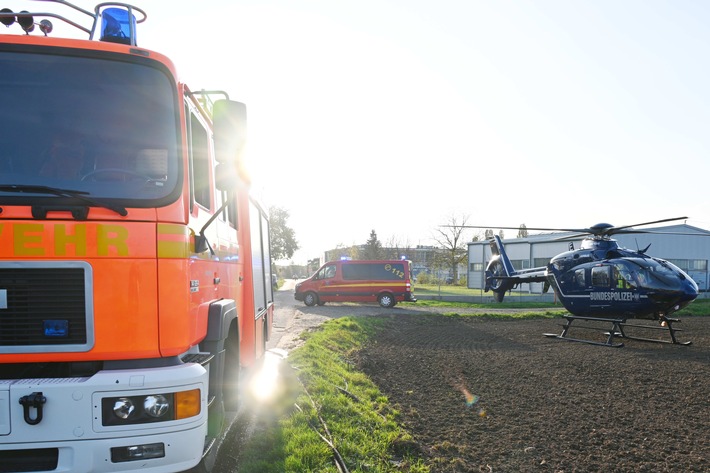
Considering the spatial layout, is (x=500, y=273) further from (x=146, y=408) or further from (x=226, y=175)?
(x=146, y=408)

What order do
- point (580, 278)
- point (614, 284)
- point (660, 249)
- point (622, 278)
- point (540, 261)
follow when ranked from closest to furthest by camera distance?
point (622, 278) < point (614, 284) < point (580, 278) < point (660, 249) < point (540, 261)

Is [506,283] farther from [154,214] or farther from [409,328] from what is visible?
[154,214]

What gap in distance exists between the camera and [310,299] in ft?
84.3

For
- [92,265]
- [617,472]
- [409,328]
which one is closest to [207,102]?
[92,265]

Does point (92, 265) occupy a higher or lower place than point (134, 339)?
higher

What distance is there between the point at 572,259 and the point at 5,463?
15.7 meters

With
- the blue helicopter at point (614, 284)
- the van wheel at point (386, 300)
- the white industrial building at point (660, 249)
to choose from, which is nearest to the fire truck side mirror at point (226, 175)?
the blue helicopter at point (614, 284)

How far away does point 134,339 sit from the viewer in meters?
2.99

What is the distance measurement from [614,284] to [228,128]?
45.0 ft

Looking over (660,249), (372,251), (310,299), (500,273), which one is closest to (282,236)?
(372,251)

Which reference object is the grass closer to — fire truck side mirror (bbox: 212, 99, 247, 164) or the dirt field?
the dirt field

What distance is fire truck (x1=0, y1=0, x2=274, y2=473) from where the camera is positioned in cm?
280

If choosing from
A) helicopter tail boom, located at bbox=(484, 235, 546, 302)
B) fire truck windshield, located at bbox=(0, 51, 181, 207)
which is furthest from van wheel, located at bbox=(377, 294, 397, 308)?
fire truck windshield, located at bbox=(0, 51, 181, 207)

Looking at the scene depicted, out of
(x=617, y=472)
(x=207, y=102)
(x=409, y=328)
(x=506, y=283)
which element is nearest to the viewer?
(x=207, y=102)
